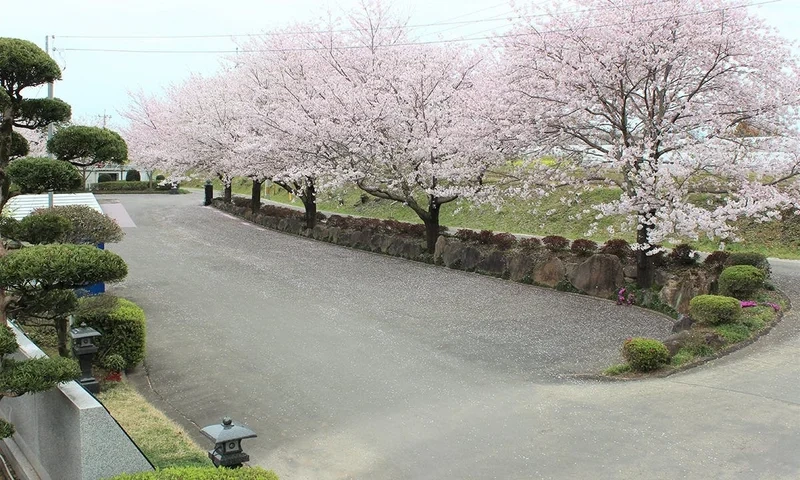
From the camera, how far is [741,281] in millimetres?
10531

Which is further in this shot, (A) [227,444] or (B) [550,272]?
(B) [550,272]

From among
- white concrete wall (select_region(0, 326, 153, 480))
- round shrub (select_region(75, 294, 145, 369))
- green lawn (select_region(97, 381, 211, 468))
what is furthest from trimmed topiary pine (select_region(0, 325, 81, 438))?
round shrub (select_region(75, 294, 145, 369))

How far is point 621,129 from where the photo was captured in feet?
39.9

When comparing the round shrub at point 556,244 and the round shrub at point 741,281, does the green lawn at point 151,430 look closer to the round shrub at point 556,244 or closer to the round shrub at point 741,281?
the round shrub at point 741,281

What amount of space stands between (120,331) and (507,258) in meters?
8.62

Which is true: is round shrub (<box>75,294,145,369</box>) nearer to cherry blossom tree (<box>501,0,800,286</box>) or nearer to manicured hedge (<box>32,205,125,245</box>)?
manicured hedge (<box>32,205,125,245</box>)

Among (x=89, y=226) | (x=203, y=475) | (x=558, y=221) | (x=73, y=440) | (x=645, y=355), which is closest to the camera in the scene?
(x=203, y=475)

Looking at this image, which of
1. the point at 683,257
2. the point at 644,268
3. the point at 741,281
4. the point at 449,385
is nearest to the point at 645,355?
the point at 449,385

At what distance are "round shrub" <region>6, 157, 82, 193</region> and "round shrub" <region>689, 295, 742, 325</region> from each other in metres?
8.21

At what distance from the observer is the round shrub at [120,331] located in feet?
27.5

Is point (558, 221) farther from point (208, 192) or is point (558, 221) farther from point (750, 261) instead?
point (208, 192)

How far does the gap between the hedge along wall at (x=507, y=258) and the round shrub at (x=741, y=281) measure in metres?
0.44

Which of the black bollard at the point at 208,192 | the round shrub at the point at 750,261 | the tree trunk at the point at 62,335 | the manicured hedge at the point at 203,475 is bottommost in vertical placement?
the black bollard at the point at 208,192

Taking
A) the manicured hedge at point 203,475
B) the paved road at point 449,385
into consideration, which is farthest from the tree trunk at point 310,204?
the manicured hedge at point 203,475
